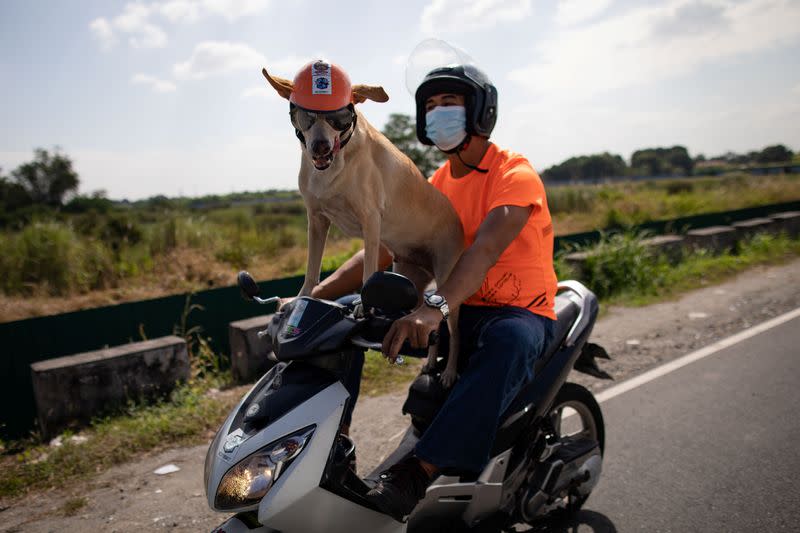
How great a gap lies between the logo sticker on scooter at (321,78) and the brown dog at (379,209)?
12.1 inches

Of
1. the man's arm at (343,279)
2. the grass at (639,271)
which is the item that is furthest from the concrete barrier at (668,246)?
the man's arm at (343,279)

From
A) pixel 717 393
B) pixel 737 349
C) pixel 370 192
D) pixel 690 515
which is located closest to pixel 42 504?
pixel 370 192

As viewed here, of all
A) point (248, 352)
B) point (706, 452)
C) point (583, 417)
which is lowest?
point (706, 452)

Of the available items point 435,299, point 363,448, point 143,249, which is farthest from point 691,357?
point 143,249

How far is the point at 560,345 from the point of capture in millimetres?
2902

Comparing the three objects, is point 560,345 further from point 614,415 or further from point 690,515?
point 614,415

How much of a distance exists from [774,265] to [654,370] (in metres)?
6.60

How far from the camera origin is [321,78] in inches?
80.6

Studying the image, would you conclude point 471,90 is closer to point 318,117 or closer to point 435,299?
point 318,117

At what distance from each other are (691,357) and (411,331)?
4.50m

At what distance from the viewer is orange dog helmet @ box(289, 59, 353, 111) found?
204 cm

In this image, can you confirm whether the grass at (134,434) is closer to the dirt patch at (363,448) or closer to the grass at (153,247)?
the dirt patch at (363,448)

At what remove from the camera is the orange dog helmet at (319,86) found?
2.04 metres

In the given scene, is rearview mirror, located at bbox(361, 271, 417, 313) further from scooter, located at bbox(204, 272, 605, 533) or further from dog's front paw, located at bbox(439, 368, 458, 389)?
dog's front paw, located at bbox(439, 368, 458, 389)
